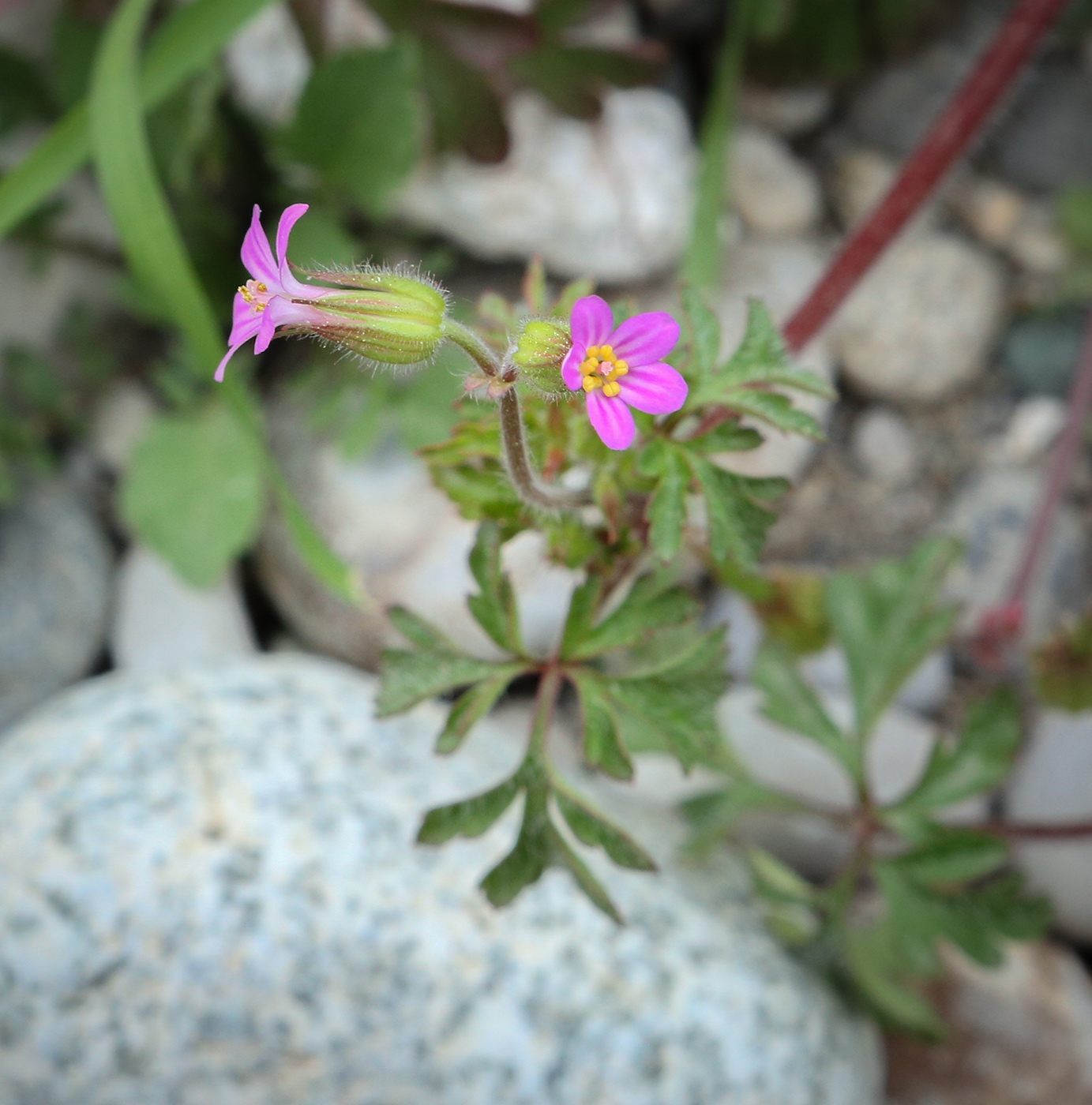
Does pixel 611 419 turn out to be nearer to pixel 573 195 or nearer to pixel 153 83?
pixel 153 83

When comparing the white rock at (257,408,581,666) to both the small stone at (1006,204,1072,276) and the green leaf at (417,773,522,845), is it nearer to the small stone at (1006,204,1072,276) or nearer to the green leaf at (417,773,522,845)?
the green leaf at (417,773,522,845)

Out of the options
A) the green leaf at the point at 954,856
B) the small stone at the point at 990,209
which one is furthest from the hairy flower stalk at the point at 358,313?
the small stone at the point at 990,209

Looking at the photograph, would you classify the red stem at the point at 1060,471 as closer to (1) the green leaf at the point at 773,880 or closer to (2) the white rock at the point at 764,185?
(1) the green leaf at the point at 773,880

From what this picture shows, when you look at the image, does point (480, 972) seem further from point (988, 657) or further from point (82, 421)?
point (82, 421)

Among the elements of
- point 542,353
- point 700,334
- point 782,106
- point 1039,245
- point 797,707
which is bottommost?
point 797,707

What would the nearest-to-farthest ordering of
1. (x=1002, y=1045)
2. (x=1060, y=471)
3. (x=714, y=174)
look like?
(x=1002, y=1045) → (x=1060, y=471) → (x=714, y=174)

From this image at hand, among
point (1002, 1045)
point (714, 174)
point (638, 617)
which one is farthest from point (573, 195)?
point (1002, 1045)
